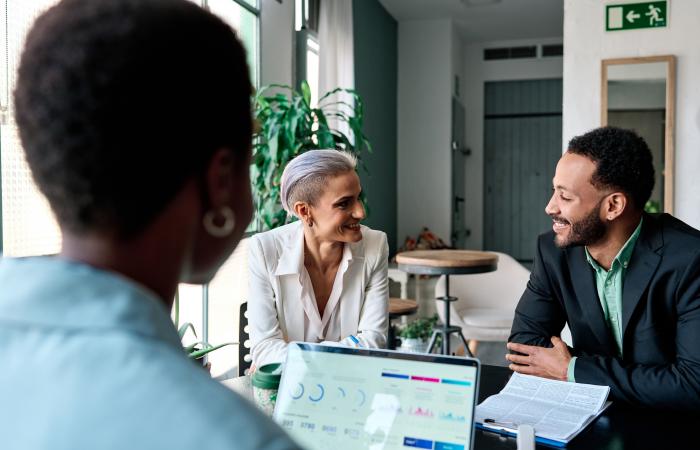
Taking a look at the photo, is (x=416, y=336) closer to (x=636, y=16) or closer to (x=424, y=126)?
(x=636, y=16)

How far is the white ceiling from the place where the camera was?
6465 mm

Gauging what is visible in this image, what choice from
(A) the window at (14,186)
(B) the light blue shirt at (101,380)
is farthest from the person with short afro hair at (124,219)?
(A) the window at (14,186)

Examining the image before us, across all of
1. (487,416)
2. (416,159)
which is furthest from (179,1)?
(416,159)

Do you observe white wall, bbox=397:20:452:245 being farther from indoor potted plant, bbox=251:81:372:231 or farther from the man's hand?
the man's hand

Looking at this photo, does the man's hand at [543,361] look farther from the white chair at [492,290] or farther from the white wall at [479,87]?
the white wall at [479,87]

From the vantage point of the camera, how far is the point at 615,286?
1.82m

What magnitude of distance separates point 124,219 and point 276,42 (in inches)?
162

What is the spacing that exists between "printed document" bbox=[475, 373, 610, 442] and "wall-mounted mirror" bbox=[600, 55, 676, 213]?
2857mm

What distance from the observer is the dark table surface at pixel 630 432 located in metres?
1.16

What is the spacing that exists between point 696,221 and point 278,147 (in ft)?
8.44

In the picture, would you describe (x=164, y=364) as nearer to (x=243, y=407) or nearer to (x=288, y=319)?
(x=243, y=407)

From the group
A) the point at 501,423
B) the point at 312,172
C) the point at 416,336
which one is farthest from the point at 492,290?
the point at 501,423

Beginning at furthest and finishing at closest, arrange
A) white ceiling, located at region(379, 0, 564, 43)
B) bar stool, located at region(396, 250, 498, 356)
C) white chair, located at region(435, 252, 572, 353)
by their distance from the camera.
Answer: white ceiling, located at region(379, 0, 564, 43)
white chair, located at region(435, 252, 572, 353)
bar stool, located at region(396, 250, 498, 356)

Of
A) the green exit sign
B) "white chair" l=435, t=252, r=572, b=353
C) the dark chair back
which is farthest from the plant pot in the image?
the green exit sign
